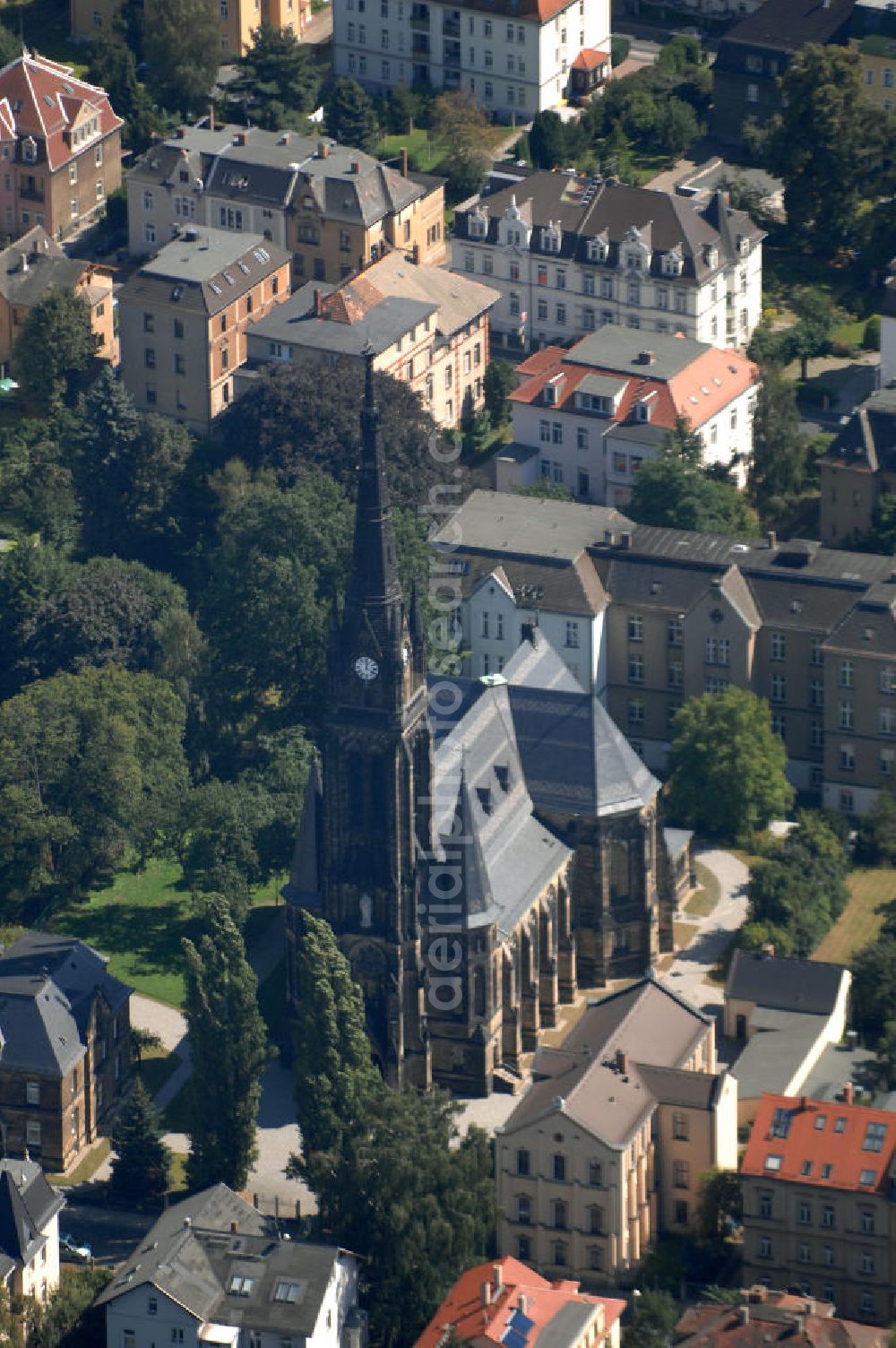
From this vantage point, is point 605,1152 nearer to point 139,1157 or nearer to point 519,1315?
point 519,1315

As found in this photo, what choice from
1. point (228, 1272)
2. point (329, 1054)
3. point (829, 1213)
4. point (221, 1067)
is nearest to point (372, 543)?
point (329, 1054)

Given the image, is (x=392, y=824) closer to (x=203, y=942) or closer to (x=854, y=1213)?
(x=203, y=942)

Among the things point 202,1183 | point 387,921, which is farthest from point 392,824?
point 202,1183

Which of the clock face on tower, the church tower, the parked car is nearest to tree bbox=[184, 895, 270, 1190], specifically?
the parked car

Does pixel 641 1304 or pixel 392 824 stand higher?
pixel 392 824

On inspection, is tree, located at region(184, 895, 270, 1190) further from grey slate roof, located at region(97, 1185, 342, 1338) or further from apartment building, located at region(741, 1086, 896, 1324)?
apartment building, located at region(741, 1086, 896, 1324)

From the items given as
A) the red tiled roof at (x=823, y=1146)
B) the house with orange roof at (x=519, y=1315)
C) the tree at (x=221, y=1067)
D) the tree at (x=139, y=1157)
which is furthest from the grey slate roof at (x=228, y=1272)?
the red tiled roof at (x=823, y=1146)

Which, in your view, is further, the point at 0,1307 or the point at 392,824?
the point at 392,824
